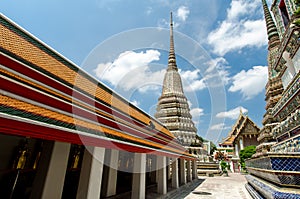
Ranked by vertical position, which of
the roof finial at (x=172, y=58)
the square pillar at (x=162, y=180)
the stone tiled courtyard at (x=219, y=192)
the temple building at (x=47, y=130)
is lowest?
the stone tiled courtyard at (x=219, y=192)

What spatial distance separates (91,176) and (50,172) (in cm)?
83

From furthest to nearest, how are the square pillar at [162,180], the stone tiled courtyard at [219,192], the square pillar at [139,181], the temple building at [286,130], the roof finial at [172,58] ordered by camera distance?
the roof finial at [172,58]
the stone tiled courtyard at [219,192]
the square pillar at [162,180]
the square pillar at [139,181]
the temple building at [286,130]

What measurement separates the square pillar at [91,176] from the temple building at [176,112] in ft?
55.1

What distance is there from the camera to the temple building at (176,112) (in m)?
21.0

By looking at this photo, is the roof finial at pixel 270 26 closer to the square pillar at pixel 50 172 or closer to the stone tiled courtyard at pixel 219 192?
the stone tiled courtyard at pixel 219 192

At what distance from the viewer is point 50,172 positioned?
3.37 meters

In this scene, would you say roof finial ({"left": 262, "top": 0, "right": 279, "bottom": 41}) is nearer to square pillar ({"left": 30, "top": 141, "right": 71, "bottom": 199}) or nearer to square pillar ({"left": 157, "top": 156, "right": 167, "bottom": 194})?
square pillar ({"left": 157, "top": 156, "right": 167, "bottom": 194})

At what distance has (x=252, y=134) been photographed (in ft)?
85.8

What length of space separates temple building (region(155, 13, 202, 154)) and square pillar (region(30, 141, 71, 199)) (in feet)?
55.4

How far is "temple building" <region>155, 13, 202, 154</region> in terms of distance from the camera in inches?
827

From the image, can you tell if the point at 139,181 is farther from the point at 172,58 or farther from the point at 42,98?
the point at 172,58

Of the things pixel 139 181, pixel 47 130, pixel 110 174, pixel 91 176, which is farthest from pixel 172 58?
pixel 47 130

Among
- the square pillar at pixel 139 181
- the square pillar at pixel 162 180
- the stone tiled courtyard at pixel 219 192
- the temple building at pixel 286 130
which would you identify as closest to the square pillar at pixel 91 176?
the square pillar at pixel 139 181

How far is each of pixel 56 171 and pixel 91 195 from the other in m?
0.93
